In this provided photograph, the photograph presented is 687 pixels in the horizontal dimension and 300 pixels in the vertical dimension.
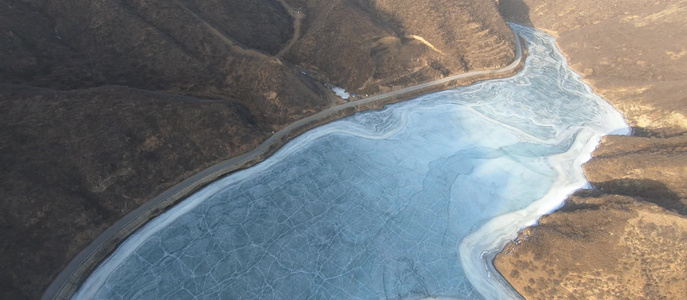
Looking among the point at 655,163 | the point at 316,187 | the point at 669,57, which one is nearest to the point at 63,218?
the point at 316,187

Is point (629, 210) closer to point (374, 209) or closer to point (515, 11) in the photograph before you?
point (374, 209)

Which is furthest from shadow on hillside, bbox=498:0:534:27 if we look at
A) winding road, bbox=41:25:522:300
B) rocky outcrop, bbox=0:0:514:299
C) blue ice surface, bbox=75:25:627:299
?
winding road, bbox=41:25:522:300

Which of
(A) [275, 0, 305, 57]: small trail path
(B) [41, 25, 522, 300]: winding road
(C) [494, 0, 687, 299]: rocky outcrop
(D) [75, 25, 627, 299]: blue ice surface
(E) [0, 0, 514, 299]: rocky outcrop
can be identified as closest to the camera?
(C) [494, 0, 687, 299]: rocky outcrop

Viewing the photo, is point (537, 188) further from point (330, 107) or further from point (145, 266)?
point (145, 266)

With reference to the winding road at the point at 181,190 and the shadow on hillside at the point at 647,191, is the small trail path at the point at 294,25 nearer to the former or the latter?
the winding road at the point at 181,190

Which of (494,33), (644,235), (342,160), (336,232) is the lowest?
(336,232)

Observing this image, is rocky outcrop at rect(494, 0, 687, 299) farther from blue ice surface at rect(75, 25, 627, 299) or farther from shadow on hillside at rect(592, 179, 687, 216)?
blue ice surface at rect(75, 25, 627, 299)
